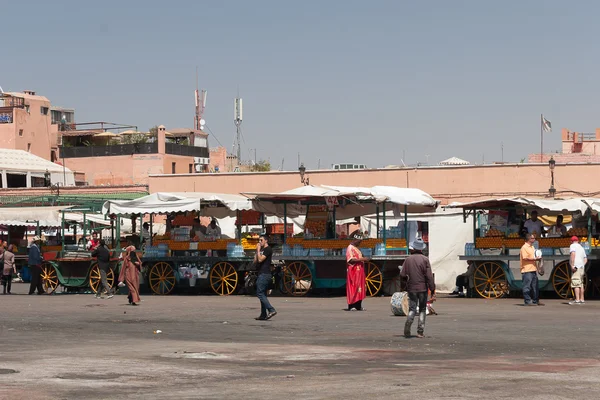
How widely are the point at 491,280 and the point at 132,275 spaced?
29.1ft

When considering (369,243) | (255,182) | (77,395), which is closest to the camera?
(77,395)

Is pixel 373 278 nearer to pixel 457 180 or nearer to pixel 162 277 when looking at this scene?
pixel 162 277

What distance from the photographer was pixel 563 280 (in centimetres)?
2647

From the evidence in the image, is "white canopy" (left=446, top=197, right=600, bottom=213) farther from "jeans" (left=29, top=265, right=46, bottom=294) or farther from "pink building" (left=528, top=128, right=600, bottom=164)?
"pink building" (left=528, top=128, right=600, bottom=164)

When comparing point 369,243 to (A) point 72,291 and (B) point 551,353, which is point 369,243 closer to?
(A) point 72,291

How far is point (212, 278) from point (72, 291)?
5.54 meters

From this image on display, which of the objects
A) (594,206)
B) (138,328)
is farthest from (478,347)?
(594,206)

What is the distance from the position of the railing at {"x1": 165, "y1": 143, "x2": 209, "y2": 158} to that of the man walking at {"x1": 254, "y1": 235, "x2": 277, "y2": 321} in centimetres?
5534

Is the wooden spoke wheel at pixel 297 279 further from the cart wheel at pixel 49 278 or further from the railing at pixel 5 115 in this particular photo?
the railing at pixel 5 115

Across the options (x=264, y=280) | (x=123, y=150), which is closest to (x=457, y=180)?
(x=264, y=280)

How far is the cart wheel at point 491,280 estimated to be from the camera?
2722 centimetres

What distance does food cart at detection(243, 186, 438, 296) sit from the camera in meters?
28.1

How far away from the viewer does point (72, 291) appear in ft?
108

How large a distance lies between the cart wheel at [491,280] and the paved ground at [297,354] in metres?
3.51
